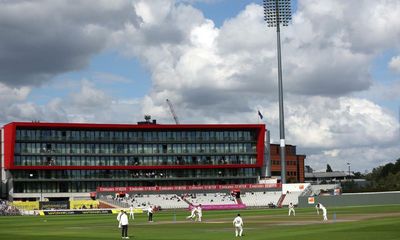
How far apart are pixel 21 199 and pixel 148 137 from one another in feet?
121

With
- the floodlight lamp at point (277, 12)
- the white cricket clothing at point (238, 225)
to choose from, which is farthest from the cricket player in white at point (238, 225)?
the floodlight lamp at point (277, 12)

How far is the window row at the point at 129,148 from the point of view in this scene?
16425 centimetres

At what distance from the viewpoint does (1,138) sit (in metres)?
168

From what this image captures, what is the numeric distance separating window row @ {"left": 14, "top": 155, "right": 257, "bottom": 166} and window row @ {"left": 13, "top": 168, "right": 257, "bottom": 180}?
2.05 m

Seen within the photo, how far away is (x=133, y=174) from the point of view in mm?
172250

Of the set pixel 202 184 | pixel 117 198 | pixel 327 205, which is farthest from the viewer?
pixel 202 184

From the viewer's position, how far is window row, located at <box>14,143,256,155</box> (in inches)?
6467

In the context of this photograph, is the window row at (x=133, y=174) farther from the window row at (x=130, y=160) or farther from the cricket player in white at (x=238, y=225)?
the cricket player in white at (x=238, y=225)

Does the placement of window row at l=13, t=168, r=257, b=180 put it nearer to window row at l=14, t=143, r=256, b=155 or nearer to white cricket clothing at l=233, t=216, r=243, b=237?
window row at l=14, t=143, r=256, b=155

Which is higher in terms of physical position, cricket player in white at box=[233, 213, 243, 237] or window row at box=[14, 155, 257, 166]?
window row at box=[14, 155, 257, 166]

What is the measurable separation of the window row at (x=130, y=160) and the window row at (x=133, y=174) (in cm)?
205

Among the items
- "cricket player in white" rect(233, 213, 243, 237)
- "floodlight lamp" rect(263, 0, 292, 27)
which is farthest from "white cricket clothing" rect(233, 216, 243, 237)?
"floodlight lamp" rect(263, 0, 292, 27)

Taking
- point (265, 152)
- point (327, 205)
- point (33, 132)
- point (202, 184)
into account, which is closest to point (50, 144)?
point (33, 132)

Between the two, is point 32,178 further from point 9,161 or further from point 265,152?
point 265,152
